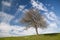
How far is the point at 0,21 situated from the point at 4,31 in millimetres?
209

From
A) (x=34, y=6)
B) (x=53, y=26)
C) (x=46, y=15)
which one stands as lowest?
(x=53, y=26)

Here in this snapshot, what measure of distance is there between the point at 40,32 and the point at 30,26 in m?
0.23

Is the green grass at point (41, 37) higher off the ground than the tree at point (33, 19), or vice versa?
the tree at point (33, 19)

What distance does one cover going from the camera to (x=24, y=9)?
2650 millimetres

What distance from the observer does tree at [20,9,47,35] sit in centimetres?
262

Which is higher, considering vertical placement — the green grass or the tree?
the tree

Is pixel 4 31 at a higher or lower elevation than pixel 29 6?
lower

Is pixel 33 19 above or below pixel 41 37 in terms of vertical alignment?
above

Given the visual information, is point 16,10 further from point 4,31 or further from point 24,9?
point 4,31

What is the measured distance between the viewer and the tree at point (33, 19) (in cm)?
262

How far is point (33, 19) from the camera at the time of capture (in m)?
2.63

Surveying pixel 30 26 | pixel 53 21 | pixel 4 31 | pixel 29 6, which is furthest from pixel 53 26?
pixel 4 31

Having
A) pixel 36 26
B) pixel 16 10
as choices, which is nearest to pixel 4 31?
pixel 16 10

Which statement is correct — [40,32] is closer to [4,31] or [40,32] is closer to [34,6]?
[34,6]
